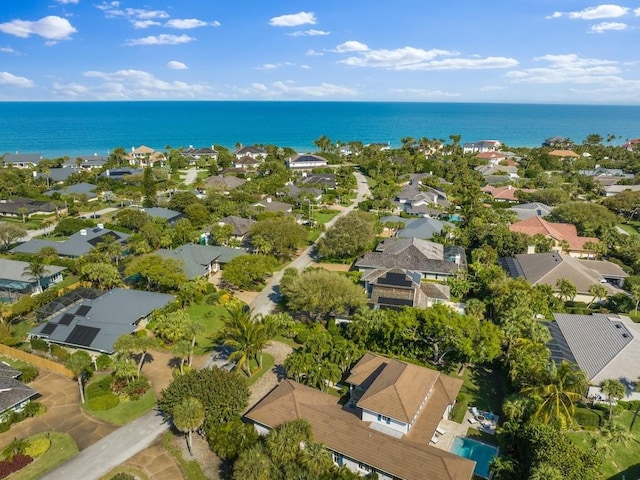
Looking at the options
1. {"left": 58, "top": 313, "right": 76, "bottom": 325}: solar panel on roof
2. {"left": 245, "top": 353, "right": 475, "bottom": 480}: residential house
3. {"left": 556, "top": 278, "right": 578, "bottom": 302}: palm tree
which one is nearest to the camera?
{"left": 245, "top": 353, "right": 475, "bottom": 480}: residential house

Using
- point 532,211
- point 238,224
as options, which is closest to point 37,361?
point 238,224

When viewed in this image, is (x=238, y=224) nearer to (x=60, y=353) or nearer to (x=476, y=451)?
(x=60, y=353)

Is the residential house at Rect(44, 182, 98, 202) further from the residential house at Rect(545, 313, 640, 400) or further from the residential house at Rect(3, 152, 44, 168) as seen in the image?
the residential house at Rect(545, 313, 640, 400)

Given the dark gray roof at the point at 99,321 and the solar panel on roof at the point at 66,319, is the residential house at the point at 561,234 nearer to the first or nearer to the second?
the dark gray roof at the point at 99,321

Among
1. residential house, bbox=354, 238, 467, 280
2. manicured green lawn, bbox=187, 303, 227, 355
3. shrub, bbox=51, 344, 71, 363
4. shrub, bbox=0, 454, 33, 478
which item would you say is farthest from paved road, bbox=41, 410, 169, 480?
residential house, bbox=354, 238, 467, 280

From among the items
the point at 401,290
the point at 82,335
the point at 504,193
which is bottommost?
the point at 82,335

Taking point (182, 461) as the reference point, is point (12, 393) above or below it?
above

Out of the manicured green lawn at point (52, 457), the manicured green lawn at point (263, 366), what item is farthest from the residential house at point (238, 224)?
the manicured green lawn at point (52, 457)
